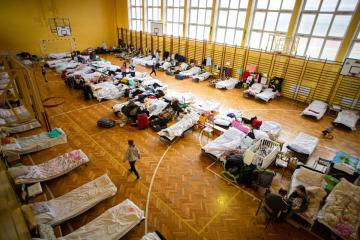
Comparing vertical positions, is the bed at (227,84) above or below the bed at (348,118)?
above

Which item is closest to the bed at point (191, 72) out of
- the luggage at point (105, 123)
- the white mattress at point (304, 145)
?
the luggage at point (105, 123)

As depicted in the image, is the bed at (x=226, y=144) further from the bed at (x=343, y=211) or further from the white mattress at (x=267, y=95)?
the white mattress at (x=267, y=95)

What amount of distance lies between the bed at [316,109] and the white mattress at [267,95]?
6.41 ft

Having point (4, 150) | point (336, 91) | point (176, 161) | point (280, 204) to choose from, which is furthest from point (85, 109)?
point (336, 91)

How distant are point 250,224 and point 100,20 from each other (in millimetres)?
23182

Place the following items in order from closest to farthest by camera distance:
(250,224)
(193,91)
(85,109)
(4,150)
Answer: (250,224), (4,150), (85,109), (193,91)

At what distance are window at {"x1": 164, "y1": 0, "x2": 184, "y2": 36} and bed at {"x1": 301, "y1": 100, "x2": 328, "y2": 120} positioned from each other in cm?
1153

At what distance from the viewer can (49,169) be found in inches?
249

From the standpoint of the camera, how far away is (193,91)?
13031 mm

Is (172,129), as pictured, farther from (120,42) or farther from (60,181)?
(120,42)

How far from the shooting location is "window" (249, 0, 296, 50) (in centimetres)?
1200

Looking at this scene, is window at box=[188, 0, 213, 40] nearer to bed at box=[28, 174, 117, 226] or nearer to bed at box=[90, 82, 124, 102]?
bed at box=[90, 82, 124, 102]

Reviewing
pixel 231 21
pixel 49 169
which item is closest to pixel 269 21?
pixel 231 21

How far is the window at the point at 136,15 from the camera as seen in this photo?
20.6 m
